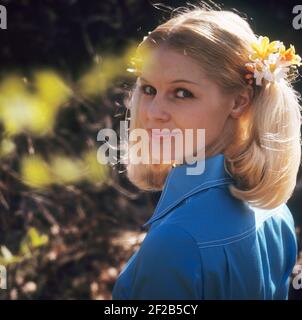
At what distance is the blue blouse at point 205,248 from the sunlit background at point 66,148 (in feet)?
3.13

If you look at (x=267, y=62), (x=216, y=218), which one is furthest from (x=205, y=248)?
(x=267, y=62)

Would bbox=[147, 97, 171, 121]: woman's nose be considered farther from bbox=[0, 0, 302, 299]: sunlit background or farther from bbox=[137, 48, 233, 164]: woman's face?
bbox=[0, 0, 302, 299]: sunlit background

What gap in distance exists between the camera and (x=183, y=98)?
4.42ft

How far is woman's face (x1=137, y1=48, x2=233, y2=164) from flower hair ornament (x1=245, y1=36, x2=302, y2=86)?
0.25ft

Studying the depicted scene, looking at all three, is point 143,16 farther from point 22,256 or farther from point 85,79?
point 22,256

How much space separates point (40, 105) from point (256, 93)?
1.12m

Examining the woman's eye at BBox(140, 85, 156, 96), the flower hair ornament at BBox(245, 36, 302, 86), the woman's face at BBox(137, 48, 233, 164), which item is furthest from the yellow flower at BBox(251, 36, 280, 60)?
the woman's eye at BBox(140, 85, 156, 96)

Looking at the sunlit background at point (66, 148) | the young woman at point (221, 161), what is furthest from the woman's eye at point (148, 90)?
the sunlit background at point (66, 148)

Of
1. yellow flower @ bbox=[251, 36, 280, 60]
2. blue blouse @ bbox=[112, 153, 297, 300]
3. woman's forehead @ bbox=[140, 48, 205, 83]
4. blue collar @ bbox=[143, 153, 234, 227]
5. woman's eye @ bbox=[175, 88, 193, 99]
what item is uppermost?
yellow flower @ bbox=[251, 36, 280, 60]

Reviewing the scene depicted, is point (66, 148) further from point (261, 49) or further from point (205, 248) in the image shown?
point (205, 248)

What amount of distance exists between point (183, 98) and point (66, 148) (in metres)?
1.20

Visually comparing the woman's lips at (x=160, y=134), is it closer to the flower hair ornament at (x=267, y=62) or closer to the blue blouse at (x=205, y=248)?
the blue blouse at (x=205, y=248)

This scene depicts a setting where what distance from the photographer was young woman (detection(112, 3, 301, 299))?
1213mm

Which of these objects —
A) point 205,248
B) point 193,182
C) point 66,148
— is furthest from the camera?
point 66,148
